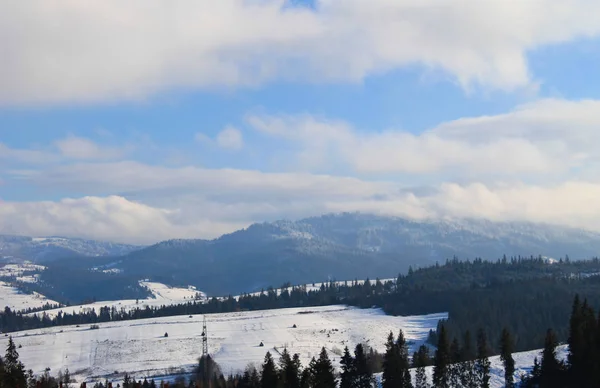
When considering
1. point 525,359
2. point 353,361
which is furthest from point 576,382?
point 525,359

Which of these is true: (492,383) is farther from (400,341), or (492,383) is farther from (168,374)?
(168,374)

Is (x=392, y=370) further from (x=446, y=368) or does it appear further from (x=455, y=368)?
(x=455, y=368)

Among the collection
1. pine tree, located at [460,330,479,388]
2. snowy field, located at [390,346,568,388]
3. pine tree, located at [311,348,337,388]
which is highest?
pine tree, located at [311,348,337,388]

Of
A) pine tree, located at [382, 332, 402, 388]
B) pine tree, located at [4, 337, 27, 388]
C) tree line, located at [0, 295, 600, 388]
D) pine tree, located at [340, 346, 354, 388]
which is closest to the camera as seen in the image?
tree line, located at [0, 295, 600, 388]

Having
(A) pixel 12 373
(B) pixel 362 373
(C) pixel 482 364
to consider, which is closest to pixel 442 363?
(C) pixel 482 364

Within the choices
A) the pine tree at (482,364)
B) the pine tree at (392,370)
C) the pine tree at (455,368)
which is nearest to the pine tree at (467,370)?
the pine tree at (455,368)

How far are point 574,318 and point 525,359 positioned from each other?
151ft

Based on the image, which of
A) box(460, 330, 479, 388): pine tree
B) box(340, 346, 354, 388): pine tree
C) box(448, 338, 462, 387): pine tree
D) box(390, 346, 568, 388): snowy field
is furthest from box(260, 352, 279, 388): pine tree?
box(390, 346, 568, 388): snowy field

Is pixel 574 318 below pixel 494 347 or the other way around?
the other way around

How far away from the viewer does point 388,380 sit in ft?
332

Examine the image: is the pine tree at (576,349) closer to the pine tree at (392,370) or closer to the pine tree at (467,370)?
the pine tree at (467,370)

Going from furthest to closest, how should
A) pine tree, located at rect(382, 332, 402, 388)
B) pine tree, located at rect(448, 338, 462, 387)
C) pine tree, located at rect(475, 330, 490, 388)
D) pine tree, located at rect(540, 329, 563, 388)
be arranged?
pine tree, located at rect(475, 330, 490, 388), pine tree, located at rect(448, 338, 462, 387), pine tree, located at rect(382, 332, 402, 388), pine tree, located at rect(540, 329, 563, 388)

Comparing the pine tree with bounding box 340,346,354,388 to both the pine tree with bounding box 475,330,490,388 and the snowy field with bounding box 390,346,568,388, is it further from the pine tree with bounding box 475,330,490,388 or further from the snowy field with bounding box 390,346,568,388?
the snowy field with bounding box 390,346,568,388

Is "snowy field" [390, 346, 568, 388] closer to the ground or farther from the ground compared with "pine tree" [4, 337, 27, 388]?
closer to the ground
